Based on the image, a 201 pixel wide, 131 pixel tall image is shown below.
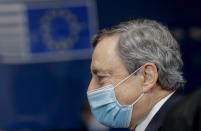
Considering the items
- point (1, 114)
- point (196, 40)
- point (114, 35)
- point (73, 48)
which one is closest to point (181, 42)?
point (196, 40)

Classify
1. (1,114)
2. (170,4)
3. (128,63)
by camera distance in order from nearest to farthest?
(128,63) → (1,114) → (170,4)

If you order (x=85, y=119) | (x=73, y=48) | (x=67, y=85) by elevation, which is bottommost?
(x=85, y=119)

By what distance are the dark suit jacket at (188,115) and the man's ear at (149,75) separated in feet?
2.79

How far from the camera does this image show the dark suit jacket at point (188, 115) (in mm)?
1305

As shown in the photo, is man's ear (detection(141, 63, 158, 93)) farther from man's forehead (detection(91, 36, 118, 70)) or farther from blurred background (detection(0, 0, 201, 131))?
blurred background (detection(0, 0, 201, 131))

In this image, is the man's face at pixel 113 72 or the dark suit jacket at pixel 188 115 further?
the man's face at pixel 113 72

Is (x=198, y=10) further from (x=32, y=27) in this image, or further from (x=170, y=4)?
(x=32, y=27)

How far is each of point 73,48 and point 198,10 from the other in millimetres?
1435

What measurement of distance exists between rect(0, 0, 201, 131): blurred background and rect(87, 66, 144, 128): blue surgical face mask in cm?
258

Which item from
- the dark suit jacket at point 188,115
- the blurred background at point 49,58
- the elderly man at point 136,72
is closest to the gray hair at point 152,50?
the elderly man at point 136,72

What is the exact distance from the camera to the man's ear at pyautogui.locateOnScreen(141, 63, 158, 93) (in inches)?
86.7

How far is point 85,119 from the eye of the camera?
5016mm

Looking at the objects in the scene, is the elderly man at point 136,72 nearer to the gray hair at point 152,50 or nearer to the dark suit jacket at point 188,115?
the gray hair at point 152,50

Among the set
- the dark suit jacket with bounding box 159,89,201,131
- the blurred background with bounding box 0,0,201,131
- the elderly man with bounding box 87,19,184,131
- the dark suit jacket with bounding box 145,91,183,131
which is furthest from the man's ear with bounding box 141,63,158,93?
the blurred background with bounding box 0,0,201,131
